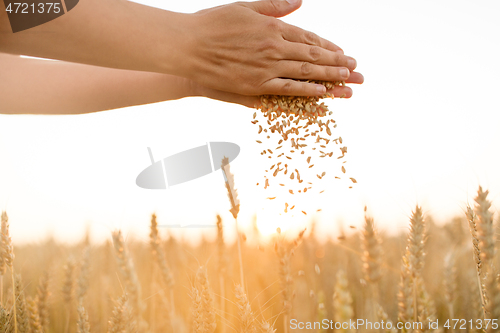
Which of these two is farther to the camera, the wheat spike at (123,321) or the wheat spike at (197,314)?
the wheat spike at (197,314)

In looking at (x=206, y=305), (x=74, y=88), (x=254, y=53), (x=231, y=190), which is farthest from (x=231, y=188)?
(x=74, y=88)

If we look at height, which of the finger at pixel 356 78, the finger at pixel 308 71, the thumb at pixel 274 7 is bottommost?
the finger at pixel 308 71

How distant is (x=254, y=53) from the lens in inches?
67.1

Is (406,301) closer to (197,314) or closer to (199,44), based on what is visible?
(197,314)

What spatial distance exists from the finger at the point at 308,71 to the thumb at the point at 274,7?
34 centimetres

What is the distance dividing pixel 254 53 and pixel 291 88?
0.28 meters

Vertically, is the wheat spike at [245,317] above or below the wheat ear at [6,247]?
below

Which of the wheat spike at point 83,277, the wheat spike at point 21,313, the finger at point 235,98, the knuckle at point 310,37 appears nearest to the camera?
the wheat spike at point 21,313

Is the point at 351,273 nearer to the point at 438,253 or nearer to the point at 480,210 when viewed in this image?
the point at 438,253

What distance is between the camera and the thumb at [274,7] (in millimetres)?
1789

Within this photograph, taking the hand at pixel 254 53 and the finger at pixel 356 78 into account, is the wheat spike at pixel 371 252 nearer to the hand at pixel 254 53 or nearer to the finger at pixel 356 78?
the hand at pixel 254 53

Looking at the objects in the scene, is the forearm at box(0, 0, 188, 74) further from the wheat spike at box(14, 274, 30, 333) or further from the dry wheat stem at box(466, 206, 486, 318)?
the dry wheat stem at box(466, 206, 486, 318)

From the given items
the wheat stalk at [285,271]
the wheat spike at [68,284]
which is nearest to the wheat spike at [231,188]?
the wheat stalk at [285,271]

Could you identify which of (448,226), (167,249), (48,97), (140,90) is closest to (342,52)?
(140,90)
